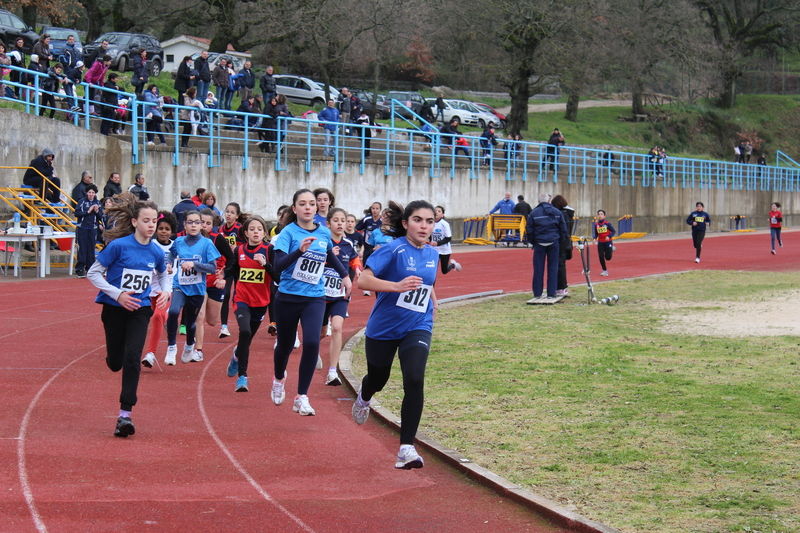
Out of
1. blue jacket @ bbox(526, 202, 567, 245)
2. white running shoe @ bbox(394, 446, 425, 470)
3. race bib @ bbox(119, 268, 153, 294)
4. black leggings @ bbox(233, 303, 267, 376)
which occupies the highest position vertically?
blue jacket @ bbox(526, 202, 567, 245)

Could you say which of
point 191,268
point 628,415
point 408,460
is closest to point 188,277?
point 191,268

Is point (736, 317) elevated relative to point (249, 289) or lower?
lower

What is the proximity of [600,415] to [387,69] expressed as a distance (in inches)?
2216

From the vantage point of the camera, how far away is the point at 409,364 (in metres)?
6.53

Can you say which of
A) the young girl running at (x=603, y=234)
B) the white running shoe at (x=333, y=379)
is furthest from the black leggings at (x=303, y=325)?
the young girl running at (x=603, y=234)

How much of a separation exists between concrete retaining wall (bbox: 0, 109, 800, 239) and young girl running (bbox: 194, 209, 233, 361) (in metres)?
12.6

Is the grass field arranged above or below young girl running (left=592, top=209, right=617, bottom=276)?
below

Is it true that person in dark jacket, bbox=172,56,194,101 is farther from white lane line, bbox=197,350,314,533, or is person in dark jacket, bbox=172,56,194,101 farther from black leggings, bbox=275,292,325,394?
black leggings, bbox=275,292,325,394

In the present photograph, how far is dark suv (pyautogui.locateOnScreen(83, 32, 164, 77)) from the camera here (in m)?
36.7

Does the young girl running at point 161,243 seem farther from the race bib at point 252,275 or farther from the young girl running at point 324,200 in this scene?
the young girl running at point 324,200

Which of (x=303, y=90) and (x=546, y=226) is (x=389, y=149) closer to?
(x=303, y=90)

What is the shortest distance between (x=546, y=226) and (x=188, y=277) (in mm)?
8935

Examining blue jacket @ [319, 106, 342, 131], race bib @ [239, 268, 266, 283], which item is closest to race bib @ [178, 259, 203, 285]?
race bib @ [239, 268, 266, 283]

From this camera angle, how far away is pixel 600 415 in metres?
8.37
